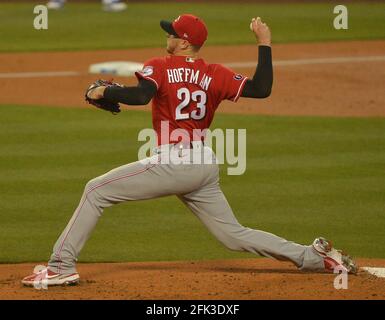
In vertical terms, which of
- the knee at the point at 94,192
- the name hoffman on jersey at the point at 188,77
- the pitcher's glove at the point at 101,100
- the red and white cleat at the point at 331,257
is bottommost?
the red and white cleat at the point at 331,257

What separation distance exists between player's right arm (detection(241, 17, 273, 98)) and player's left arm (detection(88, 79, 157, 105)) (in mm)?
667

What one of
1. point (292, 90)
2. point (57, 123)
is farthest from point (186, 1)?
point (57, 123)

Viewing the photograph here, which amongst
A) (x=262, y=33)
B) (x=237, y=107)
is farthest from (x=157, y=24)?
(x=262, y=33)

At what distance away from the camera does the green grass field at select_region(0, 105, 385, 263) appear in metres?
8.48

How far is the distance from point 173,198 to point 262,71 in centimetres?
329

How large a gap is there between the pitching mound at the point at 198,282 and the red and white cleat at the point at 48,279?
0.04 meters

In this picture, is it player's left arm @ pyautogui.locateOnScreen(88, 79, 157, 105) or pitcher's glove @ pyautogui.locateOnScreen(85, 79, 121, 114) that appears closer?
player's left arm @ pyautogui.locateOnScreen(88, 79, 157, 105)

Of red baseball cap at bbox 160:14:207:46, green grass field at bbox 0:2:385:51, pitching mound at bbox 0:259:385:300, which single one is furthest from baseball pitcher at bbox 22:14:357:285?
green grass field at bbox 0:2:385:51

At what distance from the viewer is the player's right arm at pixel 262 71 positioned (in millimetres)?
6836

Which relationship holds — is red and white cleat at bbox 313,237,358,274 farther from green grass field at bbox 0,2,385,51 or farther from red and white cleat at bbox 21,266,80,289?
green grass field at bbox 0,2,385,51

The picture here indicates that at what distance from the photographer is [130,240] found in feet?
27.9

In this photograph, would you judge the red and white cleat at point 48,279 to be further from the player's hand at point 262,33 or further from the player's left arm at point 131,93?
the player's hand at point 262,33

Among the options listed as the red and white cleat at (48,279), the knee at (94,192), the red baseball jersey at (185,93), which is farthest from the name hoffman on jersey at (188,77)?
the red and white cleat at (48,279)

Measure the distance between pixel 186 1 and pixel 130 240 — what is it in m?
16.7
